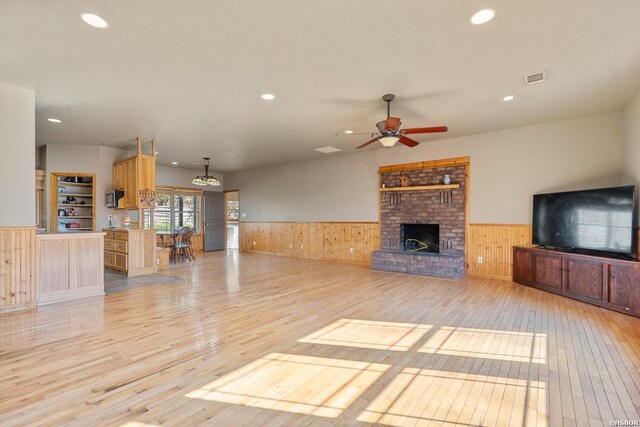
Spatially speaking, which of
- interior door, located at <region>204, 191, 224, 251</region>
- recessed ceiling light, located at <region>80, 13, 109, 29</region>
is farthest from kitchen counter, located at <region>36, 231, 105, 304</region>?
interior door, located at <region>204, 191, 224, 251</region>

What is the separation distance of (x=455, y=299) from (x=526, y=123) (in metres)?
3.43

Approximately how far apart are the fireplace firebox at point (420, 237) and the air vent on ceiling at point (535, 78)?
3.57m

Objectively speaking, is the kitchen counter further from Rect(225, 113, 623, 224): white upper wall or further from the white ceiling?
Rect(225, 113, 623, 224): white upper wall

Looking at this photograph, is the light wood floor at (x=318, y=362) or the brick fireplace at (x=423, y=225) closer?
the light wood floor at (x=318, y=362)

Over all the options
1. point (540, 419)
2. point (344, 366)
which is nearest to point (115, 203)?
point (344, 366)

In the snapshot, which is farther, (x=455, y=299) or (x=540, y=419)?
(x=455, y=299)

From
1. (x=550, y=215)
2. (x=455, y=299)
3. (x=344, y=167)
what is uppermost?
(x=344, y=167)

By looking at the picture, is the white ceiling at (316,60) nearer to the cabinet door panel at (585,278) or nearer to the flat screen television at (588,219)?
the flat screen television at (588,219)

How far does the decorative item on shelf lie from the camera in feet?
21.1

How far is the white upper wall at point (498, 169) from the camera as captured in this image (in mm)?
Answer: 5047

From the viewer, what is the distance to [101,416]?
6.03 ft

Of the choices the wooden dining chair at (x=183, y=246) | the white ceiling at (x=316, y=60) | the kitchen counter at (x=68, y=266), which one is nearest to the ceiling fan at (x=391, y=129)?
the white ceiling at (x=316, y=60)

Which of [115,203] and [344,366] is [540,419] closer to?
Answer: [344,366]

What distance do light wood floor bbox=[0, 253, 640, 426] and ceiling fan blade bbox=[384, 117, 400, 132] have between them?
2.36m
